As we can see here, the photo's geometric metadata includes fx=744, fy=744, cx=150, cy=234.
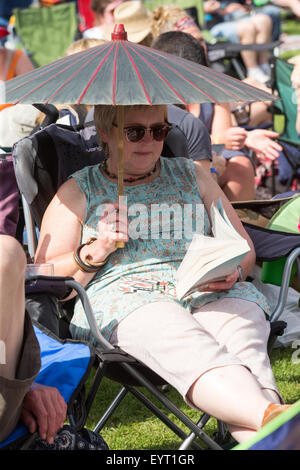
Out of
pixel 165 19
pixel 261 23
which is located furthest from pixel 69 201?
pixel 261 23

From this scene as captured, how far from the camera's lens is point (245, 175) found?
4852mm

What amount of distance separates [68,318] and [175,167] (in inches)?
30.5

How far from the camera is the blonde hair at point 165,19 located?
5.92 m

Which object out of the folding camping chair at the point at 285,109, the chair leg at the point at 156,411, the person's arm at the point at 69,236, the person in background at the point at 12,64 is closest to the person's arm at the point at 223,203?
the person's arm at the point at 69,236

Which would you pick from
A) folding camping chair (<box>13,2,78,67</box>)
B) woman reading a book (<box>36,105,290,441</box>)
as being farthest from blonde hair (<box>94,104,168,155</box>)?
folding camping chair (<box>13,2,78,67</box>)

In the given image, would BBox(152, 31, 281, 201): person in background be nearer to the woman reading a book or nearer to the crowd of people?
the crowd of people

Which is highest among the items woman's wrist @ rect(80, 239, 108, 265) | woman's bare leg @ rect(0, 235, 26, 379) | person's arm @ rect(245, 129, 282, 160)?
woman's bare leg @ rect(0, 235, 26, 379)

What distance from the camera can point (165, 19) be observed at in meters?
6.00

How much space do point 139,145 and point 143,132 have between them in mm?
59

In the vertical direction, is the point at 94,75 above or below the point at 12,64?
above

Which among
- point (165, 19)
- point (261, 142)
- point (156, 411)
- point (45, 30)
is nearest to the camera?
point (156, 411)

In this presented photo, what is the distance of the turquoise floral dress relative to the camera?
282 cm

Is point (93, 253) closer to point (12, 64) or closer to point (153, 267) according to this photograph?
point (153, 267)
